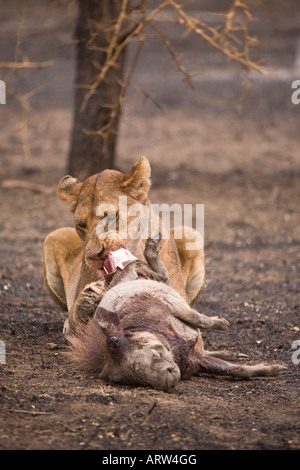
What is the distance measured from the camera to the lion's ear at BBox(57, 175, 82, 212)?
555 centimetres

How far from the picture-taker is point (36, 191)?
11570mm

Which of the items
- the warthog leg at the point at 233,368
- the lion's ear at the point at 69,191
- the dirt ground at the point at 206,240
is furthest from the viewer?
the lion's ear at the point at 69,191

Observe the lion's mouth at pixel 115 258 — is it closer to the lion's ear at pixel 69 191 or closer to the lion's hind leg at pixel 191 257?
the lion's ear at pixel 69 191

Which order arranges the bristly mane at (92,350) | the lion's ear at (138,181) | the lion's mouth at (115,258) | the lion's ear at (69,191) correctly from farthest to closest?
1. the lion's ear at (69,191)
2. the lion's ear at (138,181)
3. the lion's mouth at (115,258)
4. the bristly mane at (92,350)

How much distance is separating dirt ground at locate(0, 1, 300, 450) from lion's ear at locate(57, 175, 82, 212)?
1029mm

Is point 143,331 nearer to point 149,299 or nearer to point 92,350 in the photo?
point 149,299

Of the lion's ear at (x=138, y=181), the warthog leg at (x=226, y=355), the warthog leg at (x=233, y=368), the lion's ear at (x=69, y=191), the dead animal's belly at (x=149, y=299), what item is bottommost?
the warthog leg at (x=226, y=355)

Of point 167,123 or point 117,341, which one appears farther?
point 167,123

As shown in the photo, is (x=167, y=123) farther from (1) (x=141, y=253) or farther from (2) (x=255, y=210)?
(1) (x=141, y=253)

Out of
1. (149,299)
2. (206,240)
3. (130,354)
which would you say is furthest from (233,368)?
(206,240)

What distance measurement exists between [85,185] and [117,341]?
5.22ft

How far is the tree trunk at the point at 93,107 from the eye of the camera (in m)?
9.09

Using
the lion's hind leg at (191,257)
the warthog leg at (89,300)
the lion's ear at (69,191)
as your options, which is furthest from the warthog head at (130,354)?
the lion's hind leg at (191,257)
